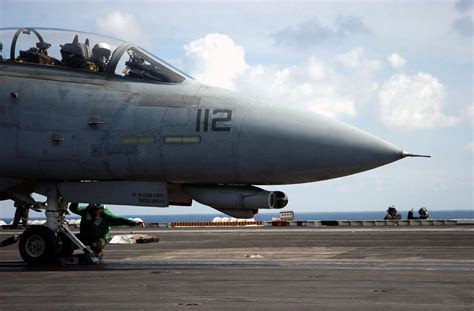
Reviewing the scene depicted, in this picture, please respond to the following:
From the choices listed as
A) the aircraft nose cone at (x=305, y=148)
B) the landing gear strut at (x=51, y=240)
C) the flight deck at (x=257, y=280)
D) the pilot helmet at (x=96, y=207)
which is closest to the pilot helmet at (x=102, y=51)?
the landing gear strut at (x=51, y=240)

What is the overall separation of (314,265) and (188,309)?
5987 millimetres

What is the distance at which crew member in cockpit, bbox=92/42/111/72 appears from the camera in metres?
15.6

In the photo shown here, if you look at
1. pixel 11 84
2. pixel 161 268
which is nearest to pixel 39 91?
pixel 11 84

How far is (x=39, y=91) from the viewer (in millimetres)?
15438

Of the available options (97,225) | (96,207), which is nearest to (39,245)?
(97,225)

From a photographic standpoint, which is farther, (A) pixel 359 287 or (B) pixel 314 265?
(B) pixel 314 265

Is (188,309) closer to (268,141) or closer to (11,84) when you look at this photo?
(268,141)

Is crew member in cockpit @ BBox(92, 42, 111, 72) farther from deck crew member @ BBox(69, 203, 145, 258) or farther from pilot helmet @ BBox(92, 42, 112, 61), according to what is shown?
deck crew member @ BBox(69, 203, 145, 258)

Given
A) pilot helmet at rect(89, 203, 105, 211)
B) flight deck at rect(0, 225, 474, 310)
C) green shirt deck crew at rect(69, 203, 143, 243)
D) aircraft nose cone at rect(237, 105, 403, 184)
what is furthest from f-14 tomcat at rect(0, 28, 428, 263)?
flight deck at rect(0, 225, 474, 310)

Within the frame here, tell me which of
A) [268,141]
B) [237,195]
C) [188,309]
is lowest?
[188,309]

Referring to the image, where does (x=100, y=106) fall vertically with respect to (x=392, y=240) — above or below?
above


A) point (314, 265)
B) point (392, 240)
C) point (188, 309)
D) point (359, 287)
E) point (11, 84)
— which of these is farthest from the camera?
point (392, 240)

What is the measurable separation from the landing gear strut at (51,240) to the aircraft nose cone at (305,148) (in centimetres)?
400

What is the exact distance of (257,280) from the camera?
1161 centimetres
